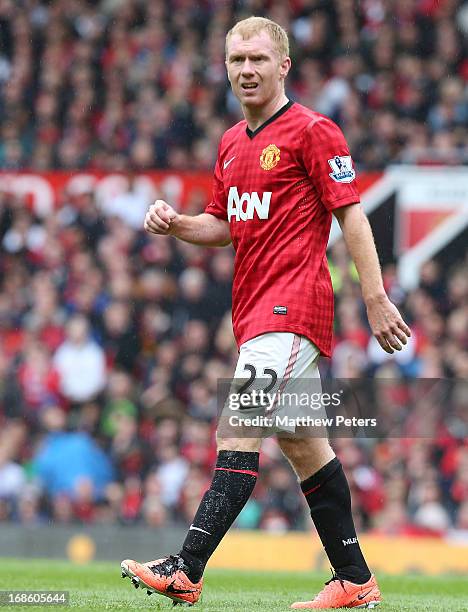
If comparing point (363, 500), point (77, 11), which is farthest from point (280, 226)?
point (77, 11)

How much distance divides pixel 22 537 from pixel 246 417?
7.73 meters

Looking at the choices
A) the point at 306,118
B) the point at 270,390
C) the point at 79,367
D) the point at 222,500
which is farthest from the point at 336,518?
the point at 79,367

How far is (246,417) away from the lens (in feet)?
17.3

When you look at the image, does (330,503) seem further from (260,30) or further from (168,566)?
(260,30)

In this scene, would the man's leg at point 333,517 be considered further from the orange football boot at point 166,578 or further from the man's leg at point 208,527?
the orange football boot at point 166,578

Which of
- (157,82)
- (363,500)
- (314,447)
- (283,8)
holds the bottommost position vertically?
(314,447)

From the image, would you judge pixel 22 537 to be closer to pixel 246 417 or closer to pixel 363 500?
pixel 363 500

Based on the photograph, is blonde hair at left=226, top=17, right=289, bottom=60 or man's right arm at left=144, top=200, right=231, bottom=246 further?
man's right arm at left=144, top=200, right=231, bottom=246

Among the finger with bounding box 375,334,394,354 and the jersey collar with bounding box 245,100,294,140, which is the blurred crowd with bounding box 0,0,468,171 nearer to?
the jersey collar with bounding box 245,100,294,140

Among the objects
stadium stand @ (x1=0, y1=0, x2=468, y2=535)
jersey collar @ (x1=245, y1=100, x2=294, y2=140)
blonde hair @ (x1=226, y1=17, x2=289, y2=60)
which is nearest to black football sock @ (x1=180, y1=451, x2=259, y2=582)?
jersey collar @ (x1=245, y1=100, x2=294, y2=140)

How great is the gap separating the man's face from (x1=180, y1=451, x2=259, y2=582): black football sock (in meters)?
1.44

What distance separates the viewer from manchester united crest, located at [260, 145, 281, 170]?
5.48m

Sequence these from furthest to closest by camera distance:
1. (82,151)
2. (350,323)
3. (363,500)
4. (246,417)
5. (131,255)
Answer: (82,151)
(131,255)
(350,323)
(363,500)
(246,417)

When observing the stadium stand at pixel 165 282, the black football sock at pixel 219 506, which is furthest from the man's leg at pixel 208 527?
the stadium stand at pixel 165 282
